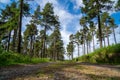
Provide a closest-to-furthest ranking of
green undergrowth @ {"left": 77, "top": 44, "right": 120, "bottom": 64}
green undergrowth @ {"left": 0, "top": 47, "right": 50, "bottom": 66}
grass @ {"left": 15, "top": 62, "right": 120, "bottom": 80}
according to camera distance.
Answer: grass @ {"left": 15, "top": 62, "right": 120, "bottom": 80}
green undergrowth @ {"left": 0, "top": 47, "right": 50, "bottom": 66}
green undergrowth @ {"left": 77, "top": 44, "right": 120, "bottom": 64}

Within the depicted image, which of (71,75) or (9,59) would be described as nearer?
(71,75)

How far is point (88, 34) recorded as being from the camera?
217ft

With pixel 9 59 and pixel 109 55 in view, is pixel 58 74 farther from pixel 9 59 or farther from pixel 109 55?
pixel 109 55

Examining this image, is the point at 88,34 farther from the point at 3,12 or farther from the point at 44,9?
the point at 3,12

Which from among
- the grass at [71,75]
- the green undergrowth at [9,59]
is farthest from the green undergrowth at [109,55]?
the grass at [71,75]

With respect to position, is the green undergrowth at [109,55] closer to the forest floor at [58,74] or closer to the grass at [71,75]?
the forest floor at [58,74]

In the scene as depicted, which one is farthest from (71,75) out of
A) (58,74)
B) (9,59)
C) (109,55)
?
(109,55)

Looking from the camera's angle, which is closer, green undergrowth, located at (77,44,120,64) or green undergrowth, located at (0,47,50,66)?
green undergrowth, located at (0,47,50,66)

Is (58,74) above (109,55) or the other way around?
the other way around

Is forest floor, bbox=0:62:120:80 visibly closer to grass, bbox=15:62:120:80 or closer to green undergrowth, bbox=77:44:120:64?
grass, bbox=15:62:120:80

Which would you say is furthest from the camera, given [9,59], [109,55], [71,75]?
[109,55]

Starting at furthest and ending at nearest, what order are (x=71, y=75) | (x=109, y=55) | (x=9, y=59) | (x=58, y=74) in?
(x=109, y=55) < (x=9, y=59) < (x=58, y=74) < (x=71, y=75)

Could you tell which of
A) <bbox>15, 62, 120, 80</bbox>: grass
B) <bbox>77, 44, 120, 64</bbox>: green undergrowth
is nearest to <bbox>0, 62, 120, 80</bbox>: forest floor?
<bbox>15, 62, 120, 80</bbox>: grass

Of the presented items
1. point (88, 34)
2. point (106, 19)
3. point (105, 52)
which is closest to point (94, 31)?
point (88, 34)
